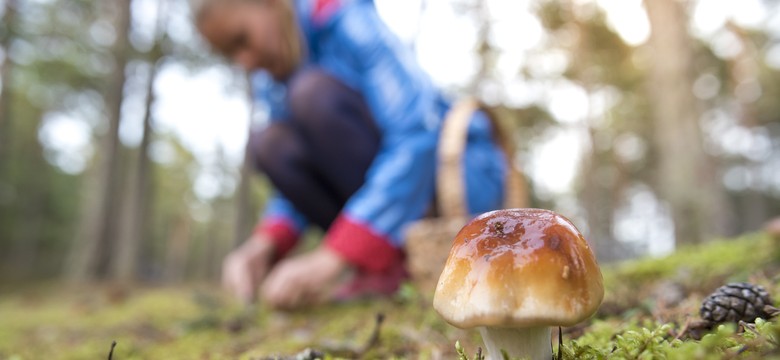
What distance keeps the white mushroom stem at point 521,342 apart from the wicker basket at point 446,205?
1.11m

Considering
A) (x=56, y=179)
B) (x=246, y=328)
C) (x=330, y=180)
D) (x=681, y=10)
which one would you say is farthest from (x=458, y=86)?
(x=56, y=179)

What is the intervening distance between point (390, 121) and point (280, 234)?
1217 mm

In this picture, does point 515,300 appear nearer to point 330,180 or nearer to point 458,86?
point 330,180

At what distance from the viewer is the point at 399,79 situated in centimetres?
234

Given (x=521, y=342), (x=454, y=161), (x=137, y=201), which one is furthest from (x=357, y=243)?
(x=137, y=201)

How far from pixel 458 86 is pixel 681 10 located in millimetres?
9018

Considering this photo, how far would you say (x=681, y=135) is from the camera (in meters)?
4.52

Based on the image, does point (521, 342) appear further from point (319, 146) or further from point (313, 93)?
point (319, 146)

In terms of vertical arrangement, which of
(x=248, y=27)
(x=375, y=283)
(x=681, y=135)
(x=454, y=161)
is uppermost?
(x=248, y=27)

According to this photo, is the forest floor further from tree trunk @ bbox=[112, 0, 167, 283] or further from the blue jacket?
tree trunk @ bbox=[112, 0, 167, 283]

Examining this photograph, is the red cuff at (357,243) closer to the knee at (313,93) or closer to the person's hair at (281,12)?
the knee at (313,93)

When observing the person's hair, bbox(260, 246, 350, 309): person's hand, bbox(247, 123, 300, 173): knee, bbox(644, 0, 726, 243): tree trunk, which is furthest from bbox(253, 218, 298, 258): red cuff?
bbox(644, 0, 726, 243): tree trunk

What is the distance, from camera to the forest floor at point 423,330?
2.43ft

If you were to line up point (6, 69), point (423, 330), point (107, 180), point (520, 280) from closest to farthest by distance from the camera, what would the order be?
1. point (520, 280)
2. point (423, 330)
3. point (107, 180)
4. point (6, 69)
